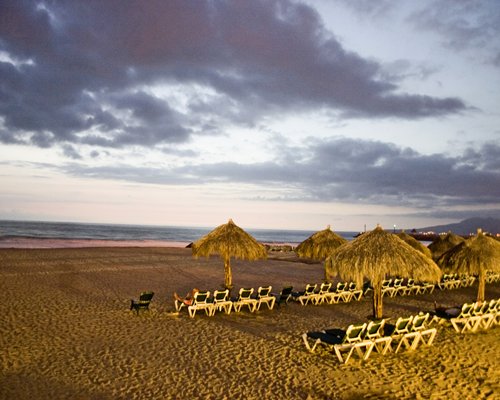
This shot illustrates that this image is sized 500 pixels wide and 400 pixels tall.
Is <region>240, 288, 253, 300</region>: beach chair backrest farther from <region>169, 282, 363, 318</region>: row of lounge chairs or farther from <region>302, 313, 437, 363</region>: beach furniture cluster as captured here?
<region>302, 313, 437, 363</region>: beach furniture cluster

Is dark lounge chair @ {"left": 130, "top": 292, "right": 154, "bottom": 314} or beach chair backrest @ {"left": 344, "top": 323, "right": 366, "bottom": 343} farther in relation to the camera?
dark lounge chair @ {"left": 130, "top": 292, "right": 154, "bottom": 314}

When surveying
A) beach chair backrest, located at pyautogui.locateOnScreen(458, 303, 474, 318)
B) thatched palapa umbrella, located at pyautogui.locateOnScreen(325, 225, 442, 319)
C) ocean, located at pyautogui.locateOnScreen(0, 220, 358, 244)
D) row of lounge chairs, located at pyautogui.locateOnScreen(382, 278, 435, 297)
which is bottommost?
ocean, located at pyautogui.locateOnScreen(0, 220, 358, 244)

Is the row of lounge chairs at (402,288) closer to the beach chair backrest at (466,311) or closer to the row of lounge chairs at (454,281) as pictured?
the row of lounge chairs at (454,281)

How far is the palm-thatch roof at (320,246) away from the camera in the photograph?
1544cm

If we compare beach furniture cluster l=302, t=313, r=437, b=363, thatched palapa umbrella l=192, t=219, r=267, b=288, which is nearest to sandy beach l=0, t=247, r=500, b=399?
beach furniture cluster l=302, t=313, r=437, b=363

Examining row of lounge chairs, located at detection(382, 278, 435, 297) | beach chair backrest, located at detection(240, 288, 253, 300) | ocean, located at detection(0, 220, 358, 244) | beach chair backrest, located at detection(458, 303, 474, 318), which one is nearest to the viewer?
beach chair backrest, located at detection(458, 303, 474, 318)

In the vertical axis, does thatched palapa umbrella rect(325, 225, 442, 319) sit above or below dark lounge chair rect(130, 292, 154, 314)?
above

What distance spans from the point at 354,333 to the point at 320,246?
8.31m

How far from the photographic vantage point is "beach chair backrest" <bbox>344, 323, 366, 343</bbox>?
7.15 m

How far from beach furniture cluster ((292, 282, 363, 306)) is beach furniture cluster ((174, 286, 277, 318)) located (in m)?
1.12

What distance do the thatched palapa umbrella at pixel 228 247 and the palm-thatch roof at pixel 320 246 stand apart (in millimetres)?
2809

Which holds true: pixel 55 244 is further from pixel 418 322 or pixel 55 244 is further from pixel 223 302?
pixel 418 322

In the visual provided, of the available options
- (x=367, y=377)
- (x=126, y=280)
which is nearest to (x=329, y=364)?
(x=367, y=377)

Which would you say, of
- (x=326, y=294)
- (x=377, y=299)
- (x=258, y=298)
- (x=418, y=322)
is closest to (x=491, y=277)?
(x=326, y=294)
